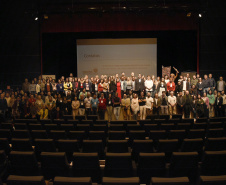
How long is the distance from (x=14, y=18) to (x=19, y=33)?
1.00m

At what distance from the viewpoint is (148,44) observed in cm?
1581

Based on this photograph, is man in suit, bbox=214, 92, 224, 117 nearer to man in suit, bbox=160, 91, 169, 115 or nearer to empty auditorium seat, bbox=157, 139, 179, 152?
man in suit, bbox=160, 91, 169, 115

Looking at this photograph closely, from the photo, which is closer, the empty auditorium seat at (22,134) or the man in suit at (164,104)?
the empty auditorium seat at (22,134)

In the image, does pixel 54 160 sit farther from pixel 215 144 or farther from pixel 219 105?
pixel 219 105

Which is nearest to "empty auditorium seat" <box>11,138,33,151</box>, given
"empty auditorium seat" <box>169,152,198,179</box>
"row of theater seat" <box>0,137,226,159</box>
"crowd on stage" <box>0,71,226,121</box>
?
"row of theater seat" <box>0,137,226,159</box>

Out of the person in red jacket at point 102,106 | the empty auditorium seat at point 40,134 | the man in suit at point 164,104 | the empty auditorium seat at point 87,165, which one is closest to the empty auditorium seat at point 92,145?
the empty auditorium seat at point 87,165

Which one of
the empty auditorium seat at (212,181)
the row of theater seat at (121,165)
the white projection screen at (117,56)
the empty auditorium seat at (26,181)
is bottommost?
the row of theater seat at (121,165)

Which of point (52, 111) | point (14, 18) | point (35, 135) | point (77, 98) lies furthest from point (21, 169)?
point (14, 18)

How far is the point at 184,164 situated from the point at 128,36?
12602 mm

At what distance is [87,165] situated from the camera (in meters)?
3.95

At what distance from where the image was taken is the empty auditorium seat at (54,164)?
3943mm

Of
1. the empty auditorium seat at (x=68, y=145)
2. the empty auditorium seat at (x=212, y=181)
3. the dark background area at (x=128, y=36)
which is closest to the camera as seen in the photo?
the empty auditorium seat at (x=212, y=181)

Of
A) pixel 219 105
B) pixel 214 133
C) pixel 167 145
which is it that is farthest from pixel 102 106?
pixel 167 145

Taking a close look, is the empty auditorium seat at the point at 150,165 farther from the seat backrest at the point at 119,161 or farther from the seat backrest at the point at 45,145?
the seat backrest at the point at 45,145
